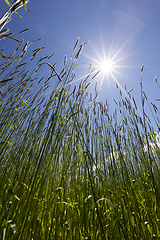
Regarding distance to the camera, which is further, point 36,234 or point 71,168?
point 71,168

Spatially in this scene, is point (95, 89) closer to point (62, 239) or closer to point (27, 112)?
point (27, 112)

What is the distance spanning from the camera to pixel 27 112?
1351mm

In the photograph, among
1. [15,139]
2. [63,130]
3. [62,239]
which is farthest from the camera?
[15,139]

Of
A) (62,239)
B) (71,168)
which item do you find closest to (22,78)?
(71,168)

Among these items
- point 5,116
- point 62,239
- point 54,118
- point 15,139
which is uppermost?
→ point 5,116

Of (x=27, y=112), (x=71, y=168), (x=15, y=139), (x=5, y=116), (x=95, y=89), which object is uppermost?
(x=95, y=89)

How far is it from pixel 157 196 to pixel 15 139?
3.47 feet

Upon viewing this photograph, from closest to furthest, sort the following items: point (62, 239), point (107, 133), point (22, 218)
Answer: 1. point (22, 218)
2. point (62, 239)
3. point (107, 133)

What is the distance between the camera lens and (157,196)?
921 millimetres

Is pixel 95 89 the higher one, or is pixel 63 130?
pixel 95 89

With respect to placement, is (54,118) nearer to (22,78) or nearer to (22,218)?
(22,218)

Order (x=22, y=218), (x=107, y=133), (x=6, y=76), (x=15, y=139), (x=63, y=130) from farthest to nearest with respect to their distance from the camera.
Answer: (x=107, y=133) < (x=6, y=76) < (x=15, y=139) < (x=63, y=130) < (x=22, y=218)

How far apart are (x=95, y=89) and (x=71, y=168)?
753 millimetres

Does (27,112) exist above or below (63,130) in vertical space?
above
